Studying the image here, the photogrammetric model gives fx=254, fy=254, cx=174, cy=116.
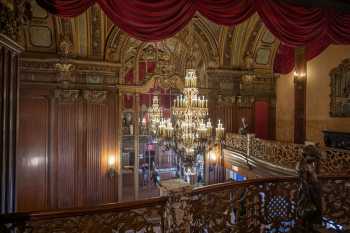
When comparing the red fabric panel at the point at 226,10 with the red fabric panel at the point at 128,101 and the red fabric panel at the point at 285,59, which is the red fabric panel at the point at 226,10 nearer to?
the red fabric panel at the point at 285,59

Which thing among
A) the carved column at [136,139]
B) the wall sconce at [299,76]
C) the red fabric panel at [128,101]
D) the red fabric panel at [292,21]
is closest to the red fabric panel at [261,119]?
the wall sconce at [299,76]

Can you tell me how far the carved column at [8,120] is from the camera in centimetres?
322

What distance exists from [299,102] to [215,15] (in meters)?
6.81

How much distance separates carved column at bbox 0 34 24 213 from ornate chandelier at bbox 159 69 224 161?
303 cm

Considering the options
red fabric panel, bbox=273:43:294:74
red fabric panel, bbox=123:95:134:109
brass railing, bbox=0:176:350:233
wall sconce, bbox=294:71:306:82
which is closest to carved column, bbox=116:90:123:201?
red fabric panel, bbox=123:95:134:109

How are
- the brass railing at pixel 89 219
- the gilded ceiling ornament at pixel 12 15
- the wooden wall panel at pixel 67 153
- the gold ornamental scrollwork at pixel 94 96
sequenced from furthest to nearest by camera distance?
the gold ornamental scrollwork at pixel 94 96 < the wooden wall panel at pixel 67 153 < the gilded ceiling ornament at pixel 12 15 < the brass railing at pixel 89 219

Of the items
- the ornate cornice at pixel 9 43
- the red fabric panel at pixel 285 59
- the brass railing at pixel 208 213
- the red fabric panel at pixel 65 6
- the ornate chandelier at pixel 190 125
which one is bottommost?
the brass railing at pixel 208 213

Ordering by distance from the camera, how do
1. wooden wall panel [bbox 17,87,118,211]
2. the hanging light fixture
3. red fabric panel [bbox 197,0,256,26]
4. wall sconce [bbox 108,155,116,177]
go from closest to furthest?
red fabric panel [bbox 197,0,256,26] < the hanging light fixture < wooden wall panel [bbox 17,87,118,211] < wall sconce [bbox 108,155,116,177]

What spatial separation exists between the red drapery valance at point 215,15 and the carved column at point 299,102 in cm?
473

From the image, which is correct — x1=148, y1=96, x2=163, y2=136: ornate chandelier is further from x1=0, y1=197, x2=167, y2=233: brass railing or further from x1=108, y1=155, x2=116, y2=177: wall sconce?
x1=0, y1=197, x2=167, y2=233: brass railing

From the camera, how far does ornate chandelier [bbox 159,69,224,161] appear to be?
17.7 feet

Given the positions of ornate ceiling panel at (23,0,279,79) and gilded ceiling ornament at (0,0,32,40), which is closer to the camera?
→ gilded ceiling ornament at (0,0,32,40)

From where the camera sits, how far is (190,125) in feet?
17.7

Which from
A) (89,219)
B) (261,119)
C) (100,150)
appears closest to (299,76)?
(261,119)
